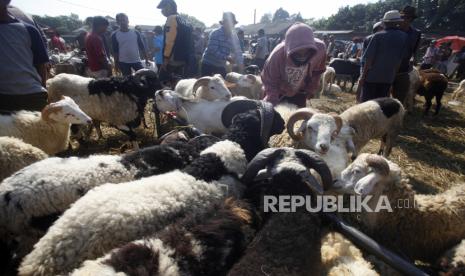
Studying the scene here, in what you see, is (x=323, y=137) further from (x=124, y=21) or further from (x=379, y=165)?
(x=124, y=21)

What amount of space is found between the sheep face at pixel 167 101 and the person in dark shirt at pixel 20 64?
5.46 feet

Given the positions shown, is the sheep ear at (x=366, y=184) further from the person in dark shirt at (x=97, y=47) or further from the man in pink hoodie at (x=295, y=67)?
the person in dark shirt at (x=97, y=47)

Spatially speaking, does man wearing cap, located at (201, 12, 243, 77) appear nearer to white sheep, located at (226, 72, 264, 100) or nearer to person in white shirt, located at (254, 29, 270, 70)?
white sheep, located at (226, 72, 264, 100)

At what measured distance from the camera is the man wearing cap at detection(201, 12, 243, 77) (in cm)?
597

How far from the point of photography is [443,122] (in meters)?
8.41

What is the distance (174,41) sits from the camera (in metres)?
6.05

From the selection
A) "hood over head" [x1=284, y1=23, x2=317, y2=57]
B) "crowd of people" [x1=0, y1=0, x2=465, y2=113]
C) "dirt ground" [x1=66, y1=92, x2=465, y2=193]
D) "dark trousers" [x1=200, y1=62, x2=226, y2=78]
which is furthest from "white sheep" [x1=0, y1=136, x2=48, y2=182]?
"dark trousers" [x1=200, y1=62, x2=226, y2=78]

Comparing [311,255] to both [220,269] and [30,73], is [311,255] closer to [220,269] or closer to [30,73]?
[220,269]

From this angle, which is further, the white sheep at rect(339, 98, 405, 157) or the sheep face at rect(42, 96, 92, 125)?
the white sheep at rect(339, 98, 405, 157)

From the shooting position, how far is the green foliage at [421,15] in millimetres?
38250

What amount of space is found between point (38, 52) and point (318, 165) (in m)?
3.64

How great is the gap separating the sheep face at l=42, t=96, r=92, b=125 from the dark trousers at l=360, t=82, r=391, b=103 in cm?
523

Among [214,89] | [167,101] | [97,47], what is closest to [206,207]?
[167,101]

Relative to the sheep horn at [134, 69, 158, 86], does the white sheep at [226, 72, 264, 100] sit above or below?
below
